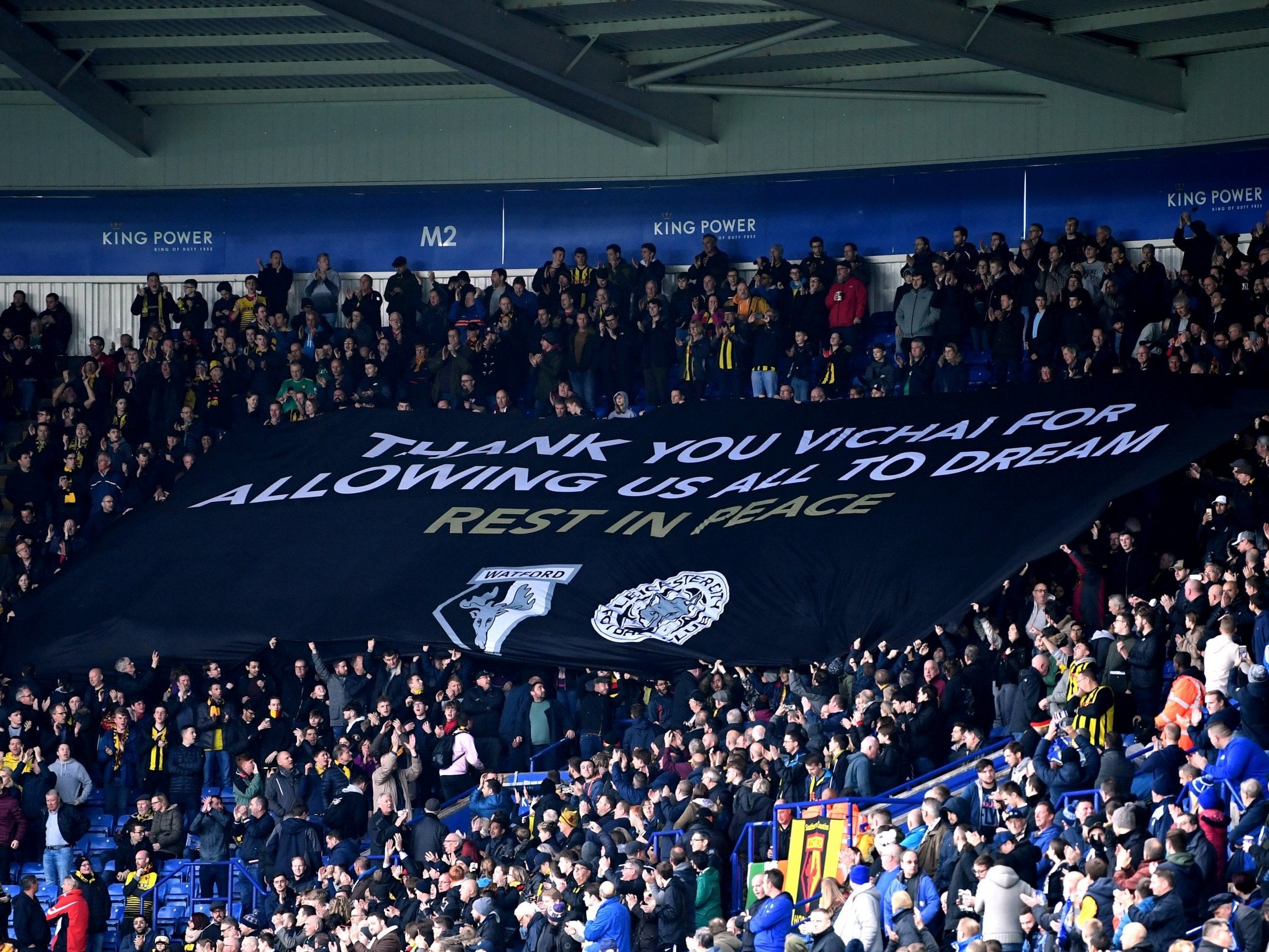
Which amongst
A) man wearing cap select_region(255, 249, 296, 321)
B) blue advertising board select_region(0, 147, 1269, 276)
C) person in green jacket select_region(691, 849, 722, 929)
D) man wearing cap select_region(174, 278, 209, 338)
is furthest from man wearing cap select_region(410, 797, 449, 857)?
blue advertising board select_region(0, 147, 1269, 276)

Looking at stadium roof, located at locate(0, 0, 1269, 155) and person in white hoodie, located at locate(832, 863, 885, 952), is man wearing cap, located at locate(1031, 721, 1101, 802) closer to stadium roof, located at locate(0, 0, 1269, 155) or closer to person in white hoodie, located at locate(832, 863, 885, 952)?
person in white hoodie, located at locate(832, 863, 885, 952)

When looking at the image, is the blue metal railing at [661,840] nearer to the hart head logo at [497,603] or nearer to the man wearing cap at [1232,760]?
the hart head logo at [497,603]

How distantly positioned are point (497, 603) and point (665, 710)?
1.95 m

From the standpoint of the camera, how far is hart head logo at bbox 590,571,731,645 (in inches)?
733

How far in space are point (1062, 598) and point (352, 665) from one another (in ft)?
24.4

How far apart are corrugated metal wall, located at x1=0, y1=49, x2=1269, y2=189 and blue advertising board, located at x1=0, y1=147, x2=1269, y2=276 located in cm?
42

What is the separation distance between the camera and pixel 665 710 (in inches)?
750

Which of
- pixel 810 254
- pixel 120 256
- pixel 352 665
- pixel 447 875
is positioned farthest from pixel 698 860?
pixel 120 256

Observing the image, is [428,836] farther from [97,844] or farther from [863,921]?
[863,921]

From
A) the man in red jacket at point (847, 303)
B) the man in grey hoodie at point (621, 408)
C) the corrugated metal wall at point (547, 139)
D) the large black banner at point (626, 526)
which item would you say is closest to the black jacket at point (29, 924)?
the large black banner at point (626, 526)

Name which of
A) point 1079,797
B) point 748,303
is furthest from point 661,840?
point 748,303

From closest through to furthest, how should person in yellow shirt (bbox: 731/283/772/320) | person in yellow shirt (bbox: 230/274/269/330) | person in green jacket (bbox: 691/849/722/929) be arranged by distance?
person in green jacket (bbox: 691/849/722/929) < person in yellow shirt (bbox: 731/283/772/320) < person in yellow shirt (bbox: 230/274/269/330)

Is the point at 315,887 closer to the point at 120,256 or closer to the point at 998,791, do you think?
the point at 998,791

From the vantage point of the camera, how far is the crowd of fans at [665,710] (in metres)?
13.8
